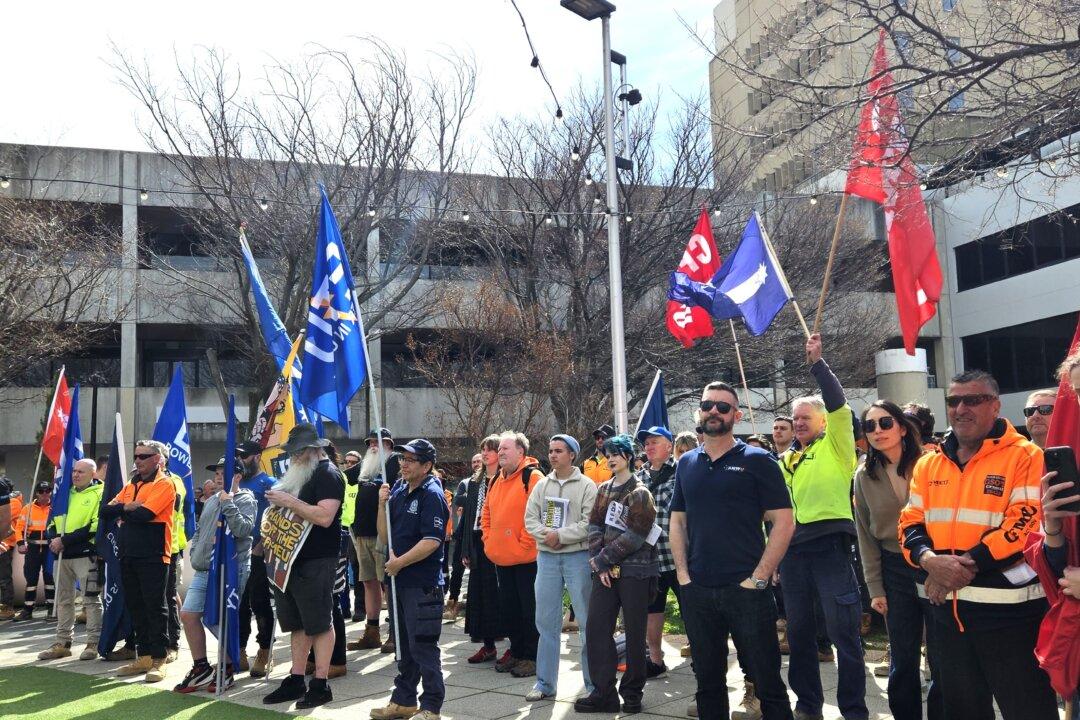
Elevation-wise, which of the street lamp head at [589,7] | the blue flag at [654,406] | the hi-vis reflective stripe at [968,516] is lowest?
the hi-vis reflective stripe at [968,516]

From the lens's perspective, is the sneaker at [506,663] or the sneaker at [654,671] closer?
the sneaker at [654,671]

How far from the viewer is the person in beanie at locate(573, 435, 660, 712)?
22.9ft

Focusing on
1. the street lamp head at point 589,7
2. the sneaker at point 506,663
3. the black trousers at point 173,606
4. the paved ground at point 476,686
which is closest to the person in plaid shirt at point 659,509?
the paved ground at point 476,686

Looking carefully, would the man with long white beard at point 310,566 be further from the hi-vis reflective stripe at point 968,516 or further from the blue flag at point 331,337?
Result: the hi-vis reflective stripe at point 968,516

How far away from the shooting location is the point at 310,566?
7.52 meters

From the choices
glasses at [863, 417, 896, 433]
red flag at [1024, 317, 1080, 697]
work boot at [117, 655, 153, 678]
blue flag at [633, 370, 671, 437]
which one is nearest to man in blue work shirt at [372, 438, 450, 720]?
glasses at [863, 417, 896, 433]

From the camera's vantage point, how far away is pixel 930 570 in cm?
439

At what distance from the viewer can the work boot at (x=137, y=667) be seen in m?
9.18

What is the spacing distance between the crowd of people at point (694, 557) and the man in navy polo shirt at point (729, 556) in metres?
0.01

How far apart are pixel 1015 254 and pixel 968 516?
32646 mm

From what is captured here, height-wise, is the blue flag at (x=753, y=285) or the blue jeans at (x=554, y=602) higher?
the blue flag at (x=753, y=285)

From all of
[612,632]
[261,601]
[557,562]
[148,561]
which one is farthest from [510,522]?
[148,561]

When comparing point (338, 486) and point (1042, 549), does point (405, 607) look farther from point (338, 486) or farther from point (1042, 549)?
point (1042, 549)

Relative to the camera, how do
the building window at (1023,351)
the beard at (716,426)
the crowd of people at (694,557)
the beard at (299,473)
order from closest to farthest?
the crowd of people at (694,557)
the beard at (716,426)
the beard at (299,473)
the building window at (1023,351)
